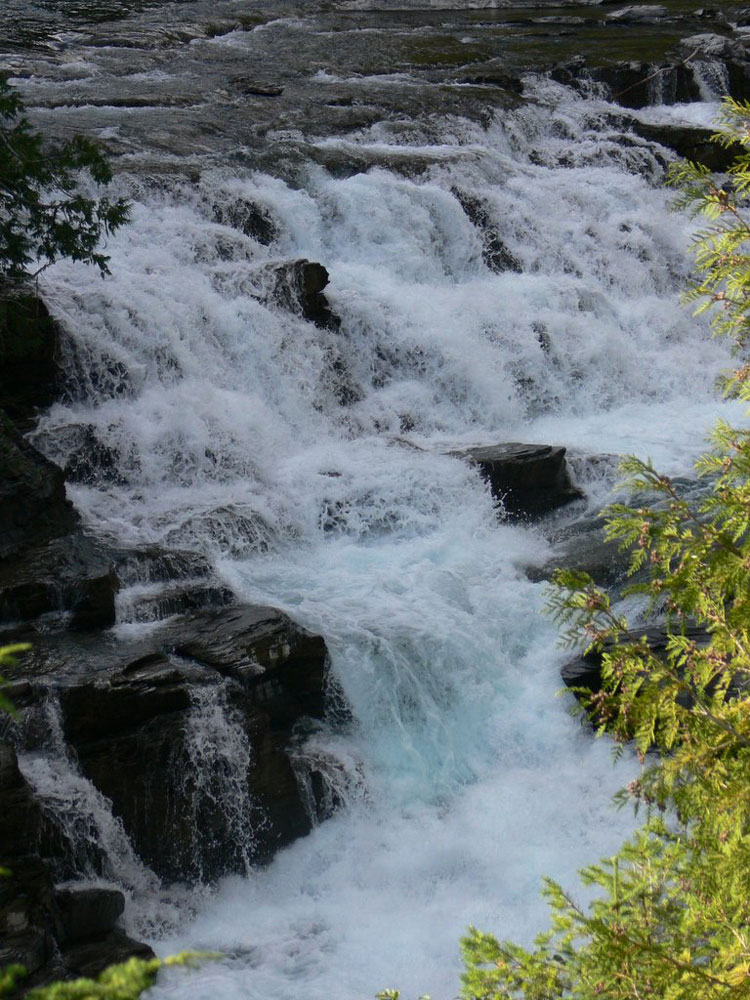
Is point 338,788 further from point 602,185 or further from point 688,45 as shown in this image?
point 688,45

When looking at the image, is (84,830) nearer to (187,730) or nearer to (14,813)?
(14,813)

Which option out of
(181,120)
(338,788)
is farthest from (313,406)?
(181,120)

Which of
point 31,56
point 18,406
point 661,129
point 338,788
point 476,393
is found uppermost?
point 31,56

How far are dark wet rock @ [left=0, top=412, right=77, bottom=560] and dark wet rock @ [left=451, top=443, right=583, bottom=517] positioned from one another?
417 cm

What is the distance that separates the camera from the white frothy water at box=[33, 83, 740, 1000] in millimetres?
7801

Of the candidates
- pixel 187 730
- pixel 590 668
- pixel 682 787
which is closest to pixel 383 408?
pixel 590 668

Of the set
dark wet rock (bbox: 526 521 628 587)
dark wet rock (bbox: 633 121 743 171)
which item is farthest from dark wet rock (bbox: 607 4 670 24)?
dark wet rock (bbox: 526 521 628 587)

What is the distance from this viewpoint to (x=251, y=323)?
13.0 m

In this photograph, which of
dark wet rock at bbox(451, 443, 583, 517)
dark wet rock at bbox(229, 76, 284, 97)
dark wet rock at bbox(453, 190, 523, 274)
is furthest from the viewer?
dark wet rock at bbox(229, 76, 284, 97)

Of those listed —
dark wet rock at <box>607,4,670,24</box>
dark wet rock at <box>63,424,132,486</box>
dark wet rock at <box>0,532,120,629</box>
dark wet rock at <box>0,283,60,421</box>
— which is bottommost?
dark wet rock at <box>0,532,120,629</box>

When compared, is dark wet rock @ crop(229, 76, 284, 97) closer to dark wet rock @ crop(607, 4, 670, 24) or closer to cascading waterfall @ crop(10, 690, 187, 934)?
dark wet rock @ crop(607, 4, 670, 24)

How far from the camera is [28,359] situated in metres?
11.0

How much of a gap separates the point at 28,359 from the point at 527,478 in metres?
5.09

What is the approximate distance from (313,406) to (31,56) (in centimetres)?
1244
